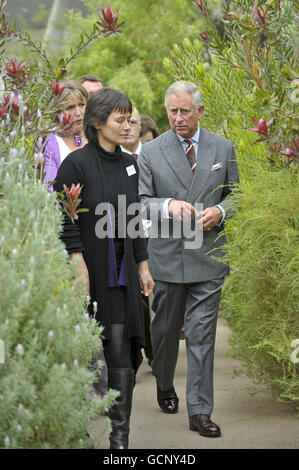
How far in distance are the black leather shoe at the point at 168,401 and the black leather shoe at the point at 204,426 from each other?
533 millimetres

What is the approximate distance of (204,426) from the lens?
602cm

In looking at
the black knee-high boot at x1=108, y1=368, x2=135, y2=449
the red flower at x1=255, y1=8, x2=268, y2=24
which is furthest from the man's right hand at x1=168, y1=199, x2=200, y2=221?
the red flower at x1=255, y1=8, x2=268, y2=24

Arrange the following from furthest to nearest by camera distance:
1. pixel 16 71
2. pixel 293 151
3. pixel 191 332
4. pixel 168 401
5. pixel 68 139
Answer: pixel 68 139, pixel 168 401, pixel 191 332, pixel 16 71, pixel 293 151

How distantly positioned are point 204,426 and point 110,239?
60.5 inches

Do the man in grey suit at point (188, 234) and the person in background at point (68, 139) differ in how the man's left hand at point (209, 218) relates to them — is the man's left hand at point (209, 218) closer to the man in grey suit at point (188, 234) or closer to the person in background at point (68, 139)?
the man in grey suit at point (188, 234)

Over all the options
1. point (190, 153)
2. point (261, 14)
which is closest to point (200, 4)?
point (261, 14)

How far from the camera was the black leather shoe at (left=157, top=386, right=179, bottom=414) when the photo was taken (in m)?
6.73

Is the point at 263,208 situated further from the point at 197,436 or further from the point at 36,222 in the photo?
the point at 36,222

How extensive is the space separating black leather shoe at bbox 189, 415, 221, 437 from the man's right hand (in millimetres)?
1364

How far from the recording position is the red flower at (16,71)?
16.3 feet

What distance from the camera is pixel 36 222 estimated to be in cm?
378

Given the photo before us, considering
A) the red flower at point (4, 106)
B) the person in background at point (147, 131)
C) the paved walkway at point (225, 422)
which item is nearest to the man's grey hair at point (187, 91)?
the red flower at point (4, 106)

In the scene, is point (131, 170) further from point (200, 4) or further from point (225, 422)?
point (225, 422)

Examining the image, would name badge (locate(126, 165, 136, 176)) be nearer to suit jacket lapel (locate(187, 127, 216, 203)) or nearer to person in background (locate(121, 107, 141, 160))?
suit jacket lapel (locate(187, 127, 216, 203))
